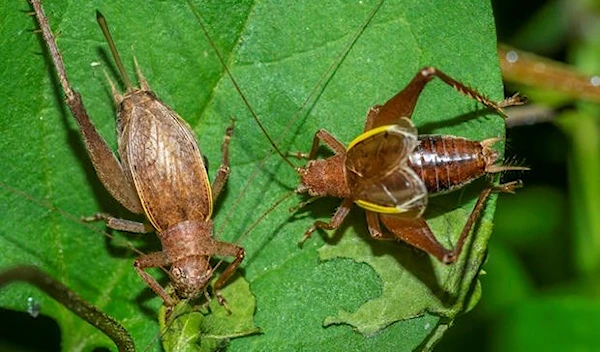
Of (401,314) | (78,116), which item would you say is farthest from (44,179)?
(401,314)

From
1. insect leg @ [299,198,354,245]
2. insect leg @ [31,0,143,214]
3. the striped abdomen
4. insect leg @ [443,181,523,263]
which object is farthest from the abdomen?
insect leg @ [31,0,143,214]

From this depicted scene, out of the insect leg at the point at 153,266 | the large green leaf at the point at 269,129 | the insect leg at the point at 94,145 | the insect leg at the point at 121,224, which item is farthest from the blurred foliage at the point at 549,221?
the insect leg at the point at 94,145

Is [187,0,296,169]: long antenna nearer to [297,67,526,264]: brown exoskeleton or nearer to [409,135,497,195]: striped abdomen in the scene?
[297,67,526,264]: brown exoskeleton

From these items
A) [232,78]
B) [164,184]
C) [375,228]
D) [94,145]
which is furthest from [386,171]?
[94,145]

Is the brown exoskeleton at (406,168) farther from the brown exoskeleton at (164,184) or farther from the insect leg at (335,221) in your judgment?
the brown exoskeleton at (164,184)

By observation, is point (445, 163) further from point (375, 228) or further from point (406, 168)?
point (375, 228)

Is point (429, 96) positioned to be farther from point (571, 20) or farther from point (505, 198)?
point (571, 20)

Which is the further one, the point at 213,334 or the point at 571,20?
the point at 571,20
